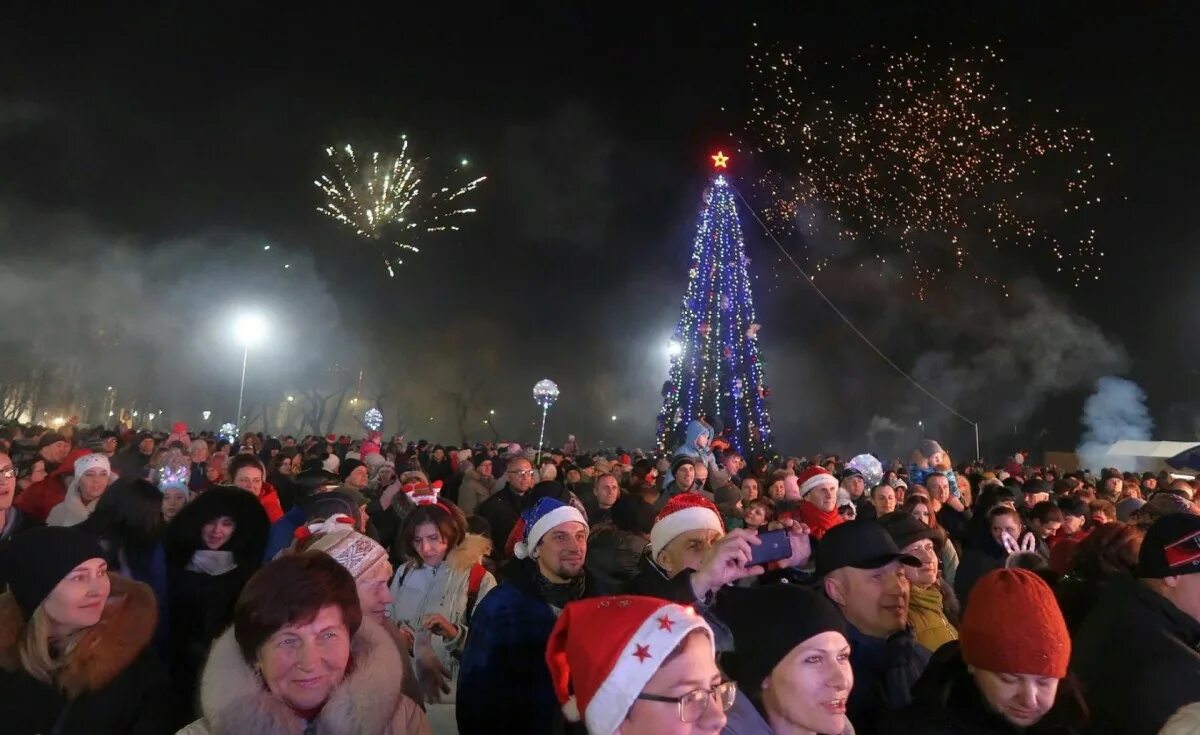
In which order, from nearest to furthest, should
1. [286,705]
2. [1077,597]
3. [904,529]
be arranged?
1. [286,705]
2. [1077,597]
3. [904,529]

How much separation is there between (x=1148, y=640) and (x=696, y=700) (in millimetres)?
2431

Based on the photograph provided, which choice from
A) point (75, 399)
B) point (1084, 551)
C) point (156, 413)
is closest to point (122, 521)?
point (1084, 551)

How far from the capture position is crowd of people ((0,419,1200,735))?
2.45 m

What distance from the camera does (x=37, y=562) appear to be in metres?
3.20

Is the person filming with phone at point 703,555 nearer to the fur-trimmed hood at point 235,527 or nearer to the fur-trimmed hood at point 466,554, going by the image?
the fur-trimmed hood at point 466,554

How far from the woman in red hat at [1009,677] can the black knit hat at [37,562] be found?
3.63 m

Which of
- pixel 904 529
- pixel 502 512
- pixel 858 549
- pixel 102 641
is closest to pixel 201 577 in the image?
pixel 102 641

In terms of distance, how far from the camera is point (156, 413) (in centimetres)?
5934

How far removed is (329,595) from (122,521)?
11.8ft

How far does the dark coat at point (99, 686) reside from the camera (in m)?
2.92

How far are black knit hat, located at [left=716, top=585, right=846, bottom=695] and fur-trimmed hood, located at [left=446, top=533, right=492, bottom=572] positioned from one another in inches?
110

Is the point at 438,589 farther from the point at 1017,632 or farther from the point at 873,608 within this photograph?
the point at 1017,632

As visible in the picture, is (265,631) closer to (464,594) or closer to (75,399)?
(464,594)

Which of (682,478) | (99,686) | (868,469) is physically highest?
(868,469)
